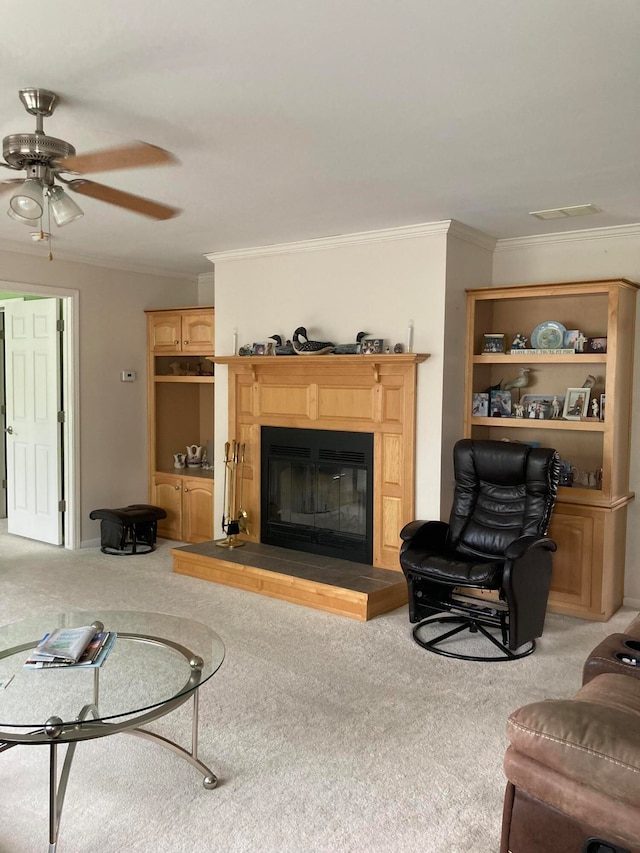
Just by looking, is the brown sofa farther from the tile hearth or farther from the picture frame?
the picture frame

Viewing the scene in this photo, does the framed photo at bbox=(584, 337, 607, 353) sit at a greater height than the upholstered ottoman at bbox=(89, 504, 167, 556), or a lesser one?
greater

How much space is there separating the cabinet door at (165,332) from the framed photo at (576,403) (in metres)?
3.42

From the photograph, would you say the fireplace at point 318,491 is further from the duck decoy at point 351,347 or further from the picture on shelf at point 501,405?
the picture on shelf at point 501,405

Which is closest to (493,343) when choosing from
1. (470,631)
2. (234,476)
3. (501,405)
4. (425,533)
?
(501,405)

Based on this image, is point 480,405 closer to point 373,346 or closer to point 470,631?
point 373,346

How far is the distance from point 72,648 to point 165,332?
4311mm

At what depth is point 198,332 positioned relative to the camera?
→ 6410 mm

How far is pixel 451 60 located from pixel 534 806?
2.27 meters

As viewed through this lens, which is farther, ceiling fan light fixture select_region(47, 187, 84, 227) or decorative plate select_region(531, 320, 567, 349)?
decorative plate select_region(531, 320, 567, 349)

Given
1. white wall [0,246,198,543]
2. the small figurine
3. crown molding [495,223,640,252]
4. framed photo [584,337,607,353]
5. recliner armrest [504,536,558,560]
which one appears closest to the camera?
recliner armrest [504,536,558,560]

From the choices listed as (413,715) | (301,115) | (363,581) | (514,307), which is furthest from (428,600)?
(301,115)

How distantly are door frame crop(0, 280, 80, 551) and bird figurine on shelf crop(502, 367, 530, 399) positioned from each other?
3.59 meters

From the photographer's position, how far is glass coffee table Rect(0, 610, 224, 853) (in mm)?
2277

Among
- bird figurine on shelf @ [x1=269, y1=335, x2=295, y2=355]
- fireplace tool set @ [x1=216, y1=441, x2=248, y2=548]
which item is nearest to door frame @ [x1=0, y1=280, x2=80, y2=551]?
fireplace tool set @ [x1=216, y1=441, x2=248, y2=548]
